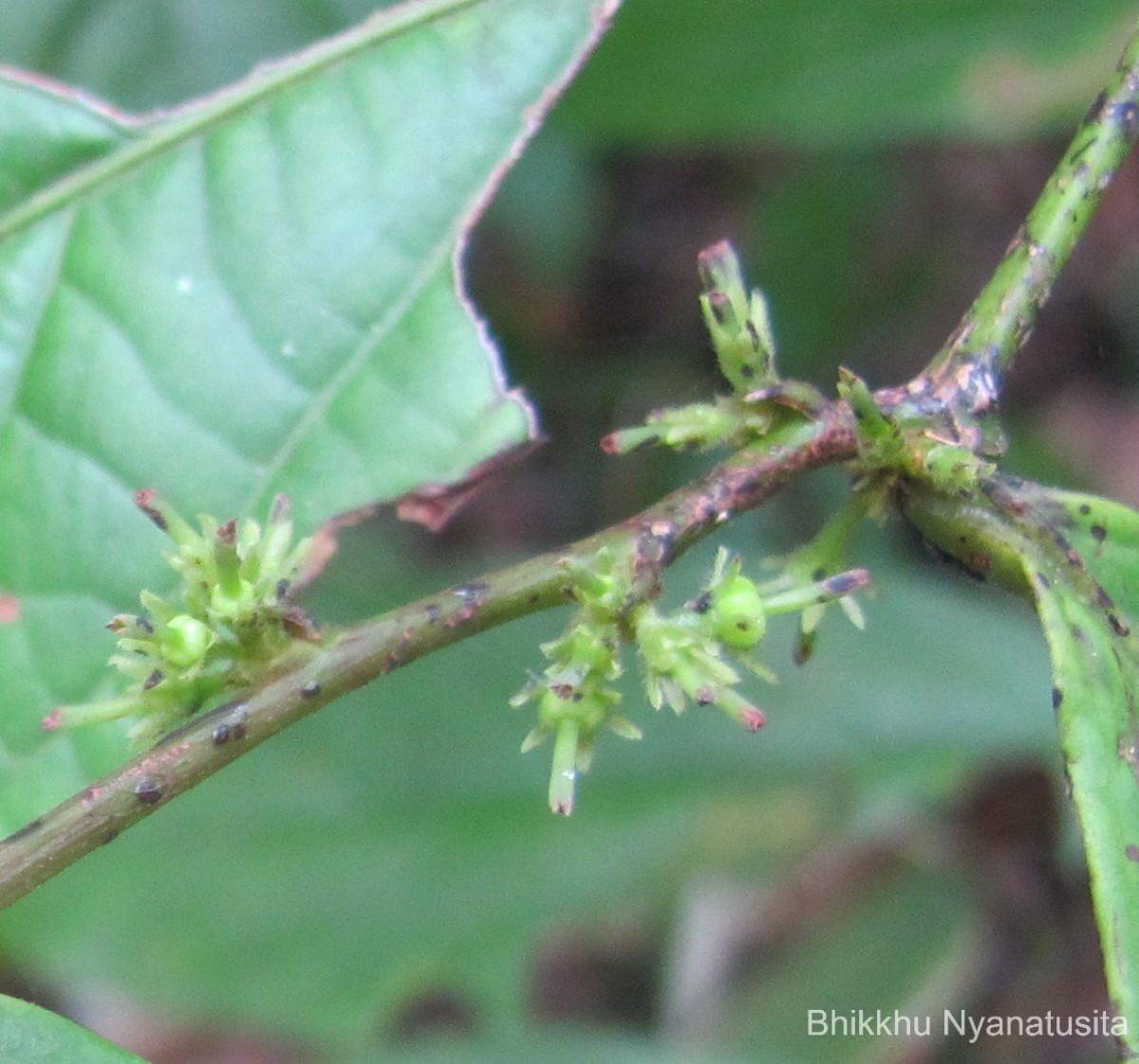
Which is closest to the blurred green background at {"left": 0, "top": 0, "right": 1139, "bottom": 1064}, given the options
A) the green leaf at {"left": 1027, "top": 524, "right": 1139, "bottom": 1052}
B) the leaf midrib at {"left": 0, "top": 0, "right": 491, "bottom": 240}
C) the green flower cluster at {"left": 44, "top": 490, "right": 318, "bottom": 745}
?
the leaf midrib at {"left": 0, "top": 0, "right": 491, "bottom": 240}

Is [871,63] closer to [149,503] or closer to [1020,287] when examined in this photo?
[1020,287]

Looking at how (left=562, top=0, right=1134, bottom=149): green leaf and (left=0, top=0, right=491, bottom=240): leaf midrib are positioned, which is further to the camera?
(left=562, top=0, right=1134, bottom=149): green leaf

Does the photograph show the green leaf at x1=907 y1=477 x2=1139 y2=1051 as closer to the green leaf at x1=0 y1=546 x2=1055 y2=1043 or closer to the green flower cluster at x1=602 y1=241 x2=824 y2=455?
the green flower cluster at x1=602 y1=241 x2=824 y2=455

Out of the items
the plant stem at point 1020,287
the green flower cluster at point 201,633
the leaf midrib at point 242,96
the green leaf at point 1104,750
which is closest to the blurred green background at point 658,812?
the leaf midrib at point 242,96

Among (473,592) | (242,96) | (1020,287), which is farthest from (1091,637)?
(242,96)

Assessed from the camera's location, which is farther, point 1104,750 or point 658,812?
point 658,812

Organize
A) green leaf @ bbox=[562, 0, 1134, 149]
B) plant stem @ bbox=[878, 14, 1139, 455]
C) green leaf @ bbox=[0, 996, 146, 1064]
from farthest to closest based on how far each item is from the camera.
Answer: green leaf @ bbox=[562, 0, 1134, 149] < plant stem @ bbox=[878, 14, 1139, 455] < green leaf @ bbox=[0, 996, 146, 1064]

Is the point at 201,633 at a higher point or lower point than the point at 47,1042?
higher
